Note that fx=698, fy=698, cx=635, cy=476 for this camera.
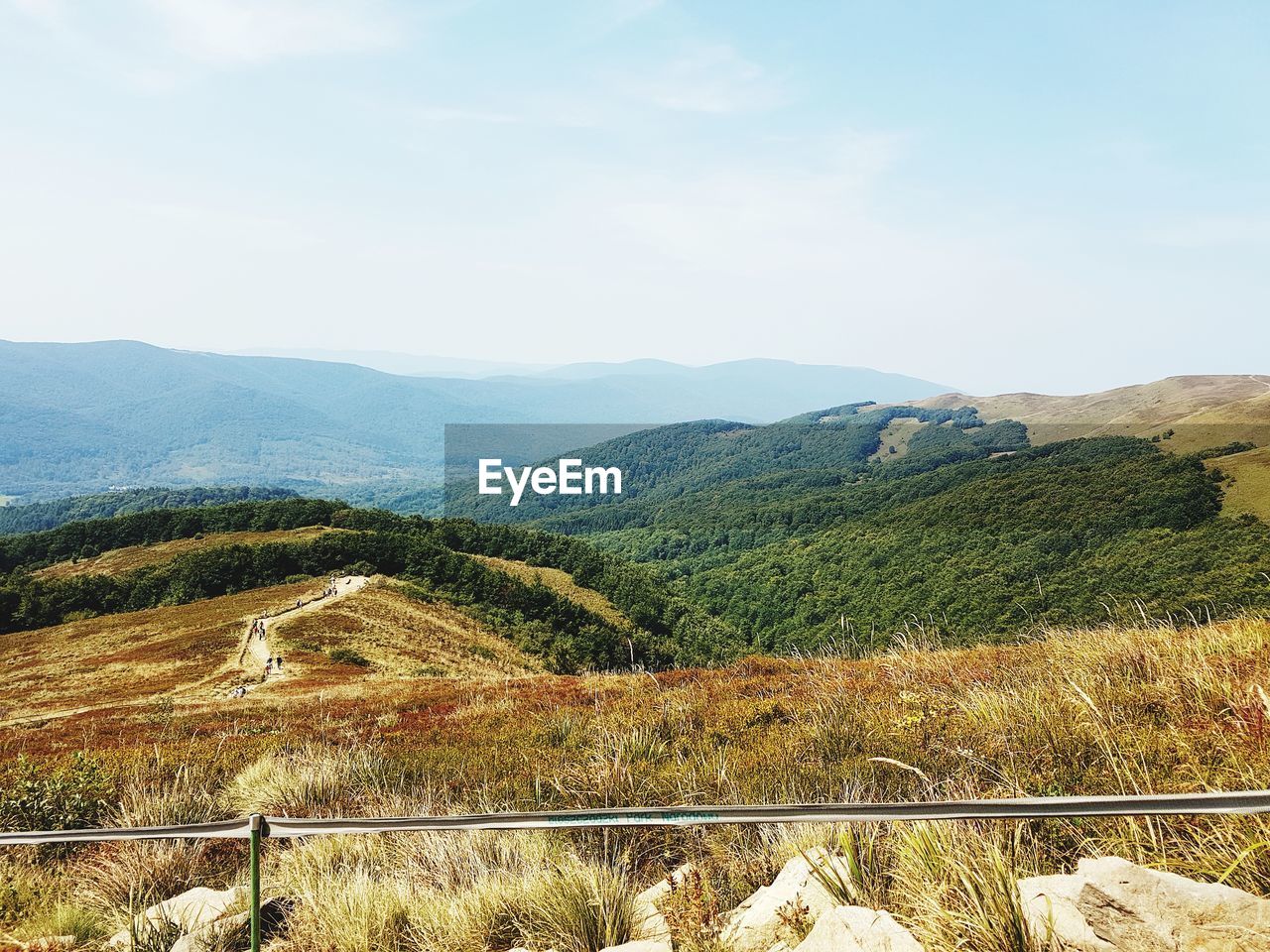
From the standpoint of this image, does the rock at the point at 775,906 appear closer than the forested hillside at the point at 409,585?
Yes

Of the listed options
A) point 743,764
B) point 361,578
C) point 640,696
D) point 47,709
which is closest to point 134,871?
point 743,764

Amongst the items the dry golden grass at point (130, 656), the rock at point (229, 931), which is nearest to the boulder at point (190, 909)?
the rock at point (229, 931)

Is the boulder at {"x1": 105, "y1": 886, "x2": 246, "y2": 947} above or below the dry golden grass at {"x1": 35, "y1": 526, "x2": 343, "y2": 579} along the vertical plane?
above

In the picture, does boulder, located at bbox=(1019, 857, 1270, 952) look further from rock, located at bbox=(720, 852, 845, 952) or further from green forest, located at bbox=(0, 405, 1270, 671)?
green forest, located at bbox=(0, 405, 1270, 671)

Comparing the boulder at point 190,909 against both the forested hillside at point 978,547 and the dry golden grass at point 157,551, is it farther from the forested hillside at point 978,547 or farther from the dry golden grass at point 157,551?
the dry golden grass at point 157,551

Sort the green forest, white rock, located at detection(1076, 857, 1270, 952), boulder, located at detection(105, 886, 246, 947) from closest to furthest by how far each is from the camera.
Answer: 1. white rock, located at detection(1076, 857, 1270, 952)
2. boulder, located at detection(105, 886, 246, 947)
3. the green forest

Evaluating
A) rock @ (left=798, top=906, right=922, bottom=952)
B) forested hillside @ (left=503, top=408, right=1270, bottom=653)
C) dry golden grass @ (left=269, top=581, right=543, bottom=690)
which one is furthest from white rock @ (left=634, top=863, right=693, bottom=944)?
forested hillside @ (left=503, top=408, right=1270, bottom=653)
